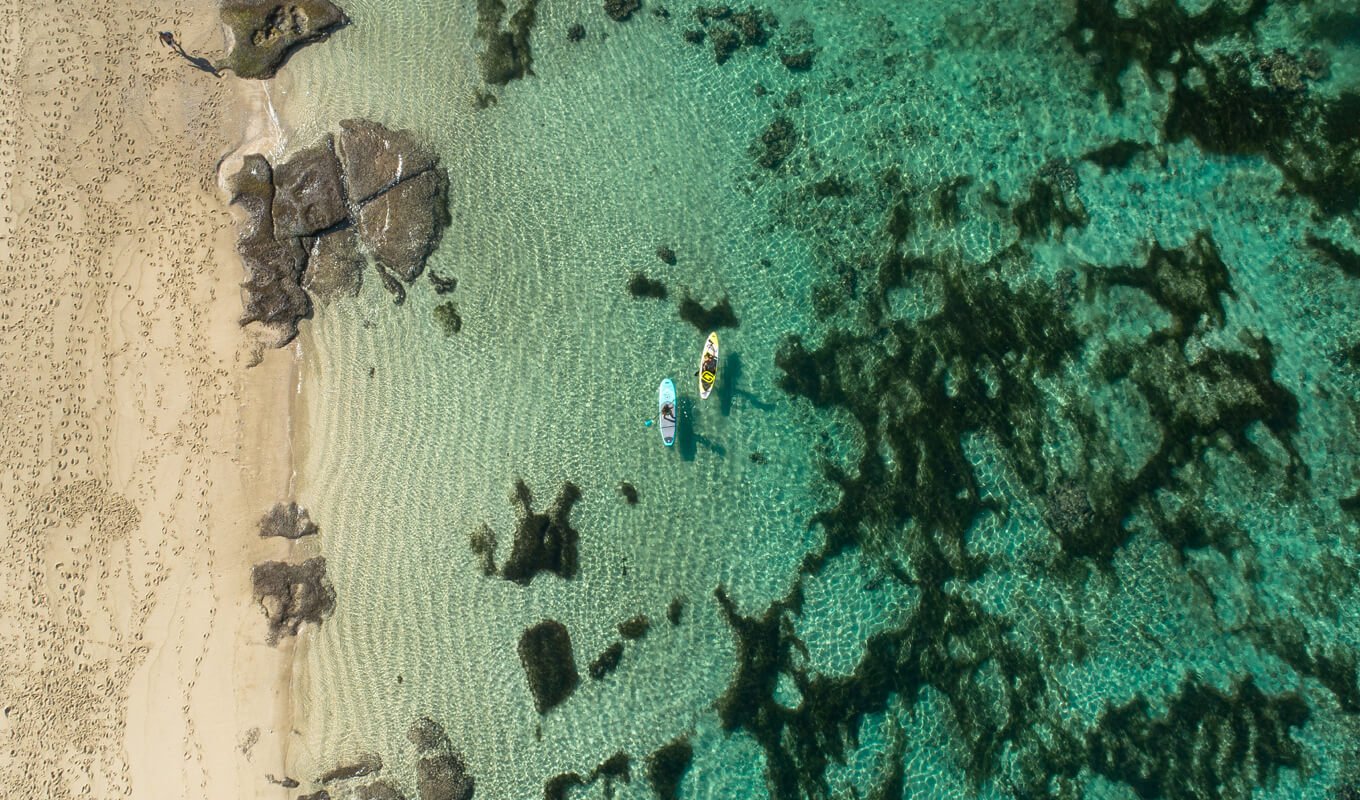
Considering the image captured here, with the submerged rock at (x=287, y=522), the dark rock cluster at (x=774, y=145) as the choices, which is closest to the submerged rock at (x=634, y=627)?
the submerged rock at (x=287, y=522)

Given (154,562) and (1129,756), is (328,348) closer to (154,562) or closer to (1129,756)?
(154,562)

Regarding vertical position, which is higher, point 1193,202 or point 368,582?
point 1193,202

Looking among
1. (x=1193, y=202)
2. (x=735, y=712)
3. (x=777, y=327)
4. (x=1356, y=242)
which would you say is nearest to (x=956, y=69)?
(x=1193, y=202)

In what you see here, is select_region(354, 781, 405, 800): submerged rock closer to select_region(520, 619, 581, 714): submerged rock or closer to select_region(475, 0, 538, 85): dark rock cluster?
select_region(520, 619, 581, 714): submerged rock

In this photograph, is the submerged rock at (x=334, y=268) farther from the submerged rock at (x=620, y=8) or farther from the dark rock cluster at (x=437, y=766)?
the dark rock cluster at (x=437, y=766)

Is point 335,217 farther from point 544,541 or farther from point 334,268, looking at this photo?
point 544,541
